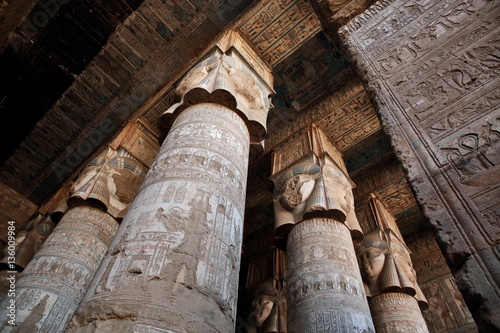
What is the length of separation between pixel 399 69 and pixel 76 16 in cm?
504

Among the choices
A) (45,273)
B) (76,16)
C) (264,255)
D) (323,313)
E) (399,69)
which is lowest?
(323,313)

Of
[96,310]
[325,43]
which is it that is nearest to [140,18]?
[325,43]

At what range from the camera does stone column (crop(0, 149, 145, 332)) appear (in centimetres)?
279

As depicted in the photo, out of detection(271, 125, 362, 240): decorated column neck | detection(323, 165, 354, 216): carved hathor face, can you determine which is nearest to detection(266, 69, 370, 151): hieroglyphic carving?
detection(271, 125, 362, 240): decorated column neck

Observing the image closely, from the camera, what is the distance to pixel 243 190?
2406mm

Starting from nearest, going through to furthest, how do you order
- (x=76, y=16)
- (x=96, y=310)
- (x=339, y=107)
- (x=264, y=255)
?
(x=96, y=310) < (x=76, y=16) < (x=339, y=107) < (x=264, y=255)

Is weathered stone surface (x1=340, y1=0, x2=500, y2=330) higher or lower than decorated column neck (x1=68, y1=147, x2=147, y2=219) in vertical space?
lower

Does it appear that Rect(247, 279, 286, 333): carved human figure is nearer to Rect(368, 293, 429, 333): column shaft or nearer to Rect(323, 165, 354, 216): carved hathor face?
Rect(368, 293, 429, 333): column shaft

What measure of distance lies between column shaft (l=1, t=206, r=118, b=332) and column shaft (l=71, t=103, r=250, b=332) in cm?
166

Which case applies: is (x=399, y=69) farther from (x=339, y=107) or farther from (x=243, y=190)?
(x=339, y=107)

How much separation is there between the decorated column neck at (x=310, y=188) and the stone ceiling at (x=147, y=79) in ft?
2.01

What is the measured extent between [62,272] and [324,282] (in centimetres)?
255

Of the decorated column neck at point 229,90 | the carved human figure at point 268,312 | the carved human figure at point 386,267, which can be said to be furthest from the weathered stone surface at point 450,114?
the carved human figure at point 268,312

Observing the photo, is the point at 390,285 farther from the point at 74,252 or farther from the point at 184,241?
the point at 74,252
